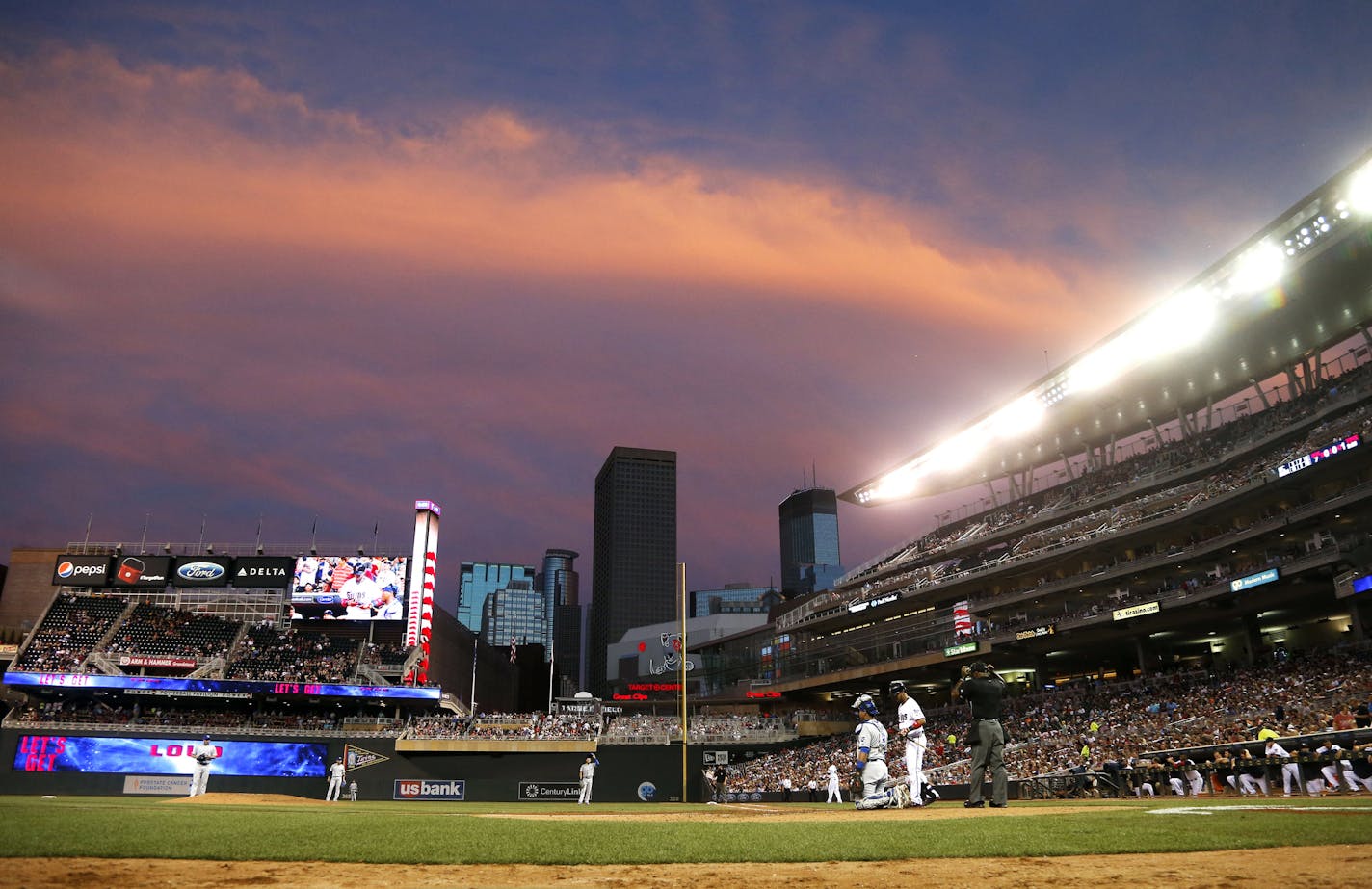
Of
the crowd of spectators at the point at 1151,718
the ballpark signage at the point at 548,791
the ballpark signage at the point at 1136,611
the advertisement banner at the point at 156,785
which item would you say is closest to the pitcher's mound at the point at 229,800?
the advertisement banner at the point at 156,785

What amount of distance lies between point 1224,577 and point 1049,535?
1450 cm

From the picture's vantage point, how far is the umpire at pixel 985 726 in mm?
14281

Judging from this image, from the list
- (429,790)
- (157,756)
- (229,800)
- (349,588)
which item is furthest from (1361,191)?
(157,756)

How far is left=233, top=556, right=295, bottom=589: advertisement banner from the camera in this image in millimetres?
61688

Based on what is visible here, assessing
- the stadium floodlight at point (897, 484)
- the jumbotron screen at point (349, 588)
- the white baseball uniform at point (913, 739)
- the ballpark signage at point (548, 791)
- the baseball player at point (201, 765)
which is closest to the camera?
the white baseball uniform at point (913, 739)

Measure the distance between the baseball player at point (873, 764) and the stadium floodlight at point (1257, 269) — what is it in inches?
1288

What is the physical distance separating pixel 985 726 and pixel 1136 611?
34.5 meters

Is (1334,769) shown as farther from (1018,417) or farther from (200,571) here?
(200,571)

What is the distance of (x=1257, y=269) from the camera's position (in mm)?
39594

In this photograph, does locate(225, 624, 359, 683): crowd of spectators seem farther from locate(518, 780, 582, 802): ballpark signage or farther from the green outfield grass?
the green outfield grass

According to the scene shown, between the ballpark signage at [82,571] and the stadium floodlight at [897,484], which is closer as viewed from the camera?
the ballpark signage at [82,571]

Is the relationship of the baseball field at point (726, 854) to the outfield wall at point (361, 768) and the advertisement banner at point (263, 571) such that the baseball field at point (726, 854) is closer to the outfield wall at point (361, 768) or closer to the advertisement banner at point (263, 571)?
the outfield wall at point (361, 768)

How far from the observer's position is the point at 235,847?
9086 millimetres

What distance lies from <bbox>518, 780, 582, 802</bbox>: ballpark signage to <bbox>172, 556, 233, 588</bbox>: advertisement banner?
27469mm
